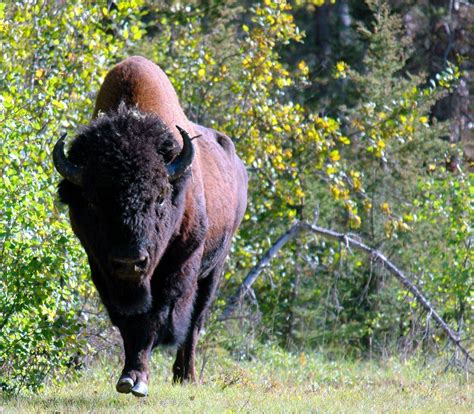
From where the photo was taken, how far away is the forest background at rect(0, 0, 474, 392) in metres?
8.08

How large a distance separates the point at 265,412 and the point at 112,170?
193 cm

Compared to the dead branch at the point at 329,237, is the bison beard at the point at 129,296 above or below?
above

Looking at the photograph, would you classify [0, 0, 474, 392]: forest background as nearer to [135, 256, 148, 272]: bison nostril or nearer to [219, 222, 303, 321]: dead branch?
[219, 222, 303, 321]: dead branch

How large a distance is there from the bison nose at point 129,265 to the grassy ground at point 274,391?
913 mm

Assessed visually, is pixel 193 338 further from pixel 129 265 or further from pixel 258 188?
pixel 258 188

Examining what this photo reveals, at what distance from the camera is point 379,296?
558 inches

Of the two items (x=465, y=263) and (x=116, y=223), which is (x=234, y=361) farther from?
(x=116, y=223)

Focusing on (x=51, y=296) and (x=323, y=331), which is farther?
(x=323, y=331)

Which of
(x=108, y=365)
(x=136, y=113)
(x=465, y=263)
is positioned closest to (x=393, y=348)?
(x=465, y=263)

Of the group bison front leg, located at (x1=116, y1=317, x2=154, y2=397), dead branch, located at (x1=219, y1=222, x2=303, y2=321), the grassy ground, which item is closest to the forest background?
dead branch, located at (x1=219, y1=222, x2=303, y2=321)

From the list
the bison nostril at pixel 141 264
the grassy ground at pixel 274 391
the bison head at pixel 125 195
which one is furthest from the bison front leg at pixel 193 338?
the bison nostril at pixel 141 264

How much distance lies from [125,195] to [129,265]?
19.2 inches

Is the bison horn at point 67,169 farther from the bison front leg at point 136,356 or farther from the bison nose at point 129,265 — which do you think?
the bison front leg at point 136,356

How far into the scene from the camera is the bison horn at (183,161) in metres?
7.46
